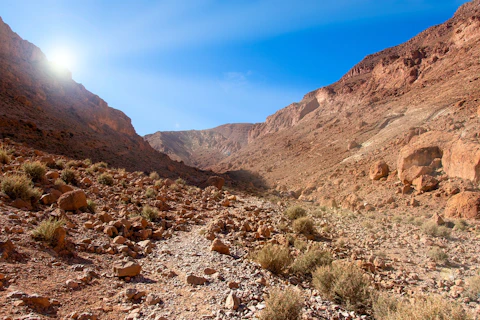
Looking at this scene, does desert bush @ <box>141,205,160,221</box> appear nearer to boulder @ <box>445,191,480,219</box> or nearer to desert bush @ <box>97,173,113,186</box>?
desert bush @ <box>97,173,113,186</box>

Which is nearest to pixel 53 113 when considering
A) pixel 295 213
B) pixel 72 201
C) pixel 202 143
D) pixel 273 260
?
pixel 72 201

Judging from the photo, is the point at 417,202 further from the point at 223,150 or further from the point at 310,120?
the point at 223,150

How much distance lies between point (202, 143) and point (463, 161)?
94.9 metres

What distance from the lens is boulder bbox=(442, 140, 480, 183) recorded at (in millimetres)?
11719

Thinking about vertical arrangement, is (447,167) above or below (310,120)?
below

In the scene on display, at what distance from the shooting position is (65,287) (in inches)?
132

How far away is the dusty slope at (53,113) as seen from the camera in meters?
17.1

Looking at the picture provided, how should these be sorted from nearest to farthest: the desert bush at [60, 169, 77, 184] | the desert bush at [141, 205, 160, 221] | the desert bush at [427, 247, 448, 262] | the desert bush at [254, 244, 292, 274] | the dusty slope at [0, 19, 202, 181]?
the desert bush at [254, 244, 292, 274] → the desert bush at [427, 247, 448, 262] → the desert bush at [141, 205, 160, 221] → the desert bush at [60, 169, 77, 184] → the dusty slope at [0, 19, 202, 181]

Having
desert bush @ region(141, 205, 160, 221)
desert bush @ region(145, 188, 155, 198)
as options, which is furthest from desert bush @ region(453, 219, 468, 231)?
desert bush @ region(145, 188, 155, 198)

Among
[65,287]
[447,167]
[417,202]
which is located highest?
[447,167]

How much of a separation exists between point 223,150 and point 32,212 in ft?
283

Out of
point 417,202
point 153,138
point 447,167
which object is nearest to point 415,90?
point 447,167

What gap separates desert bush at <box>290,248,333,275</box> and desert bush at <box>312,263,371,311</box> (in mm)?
640

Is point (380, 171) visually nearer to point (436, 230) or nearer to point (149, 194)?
point (436, 230)
